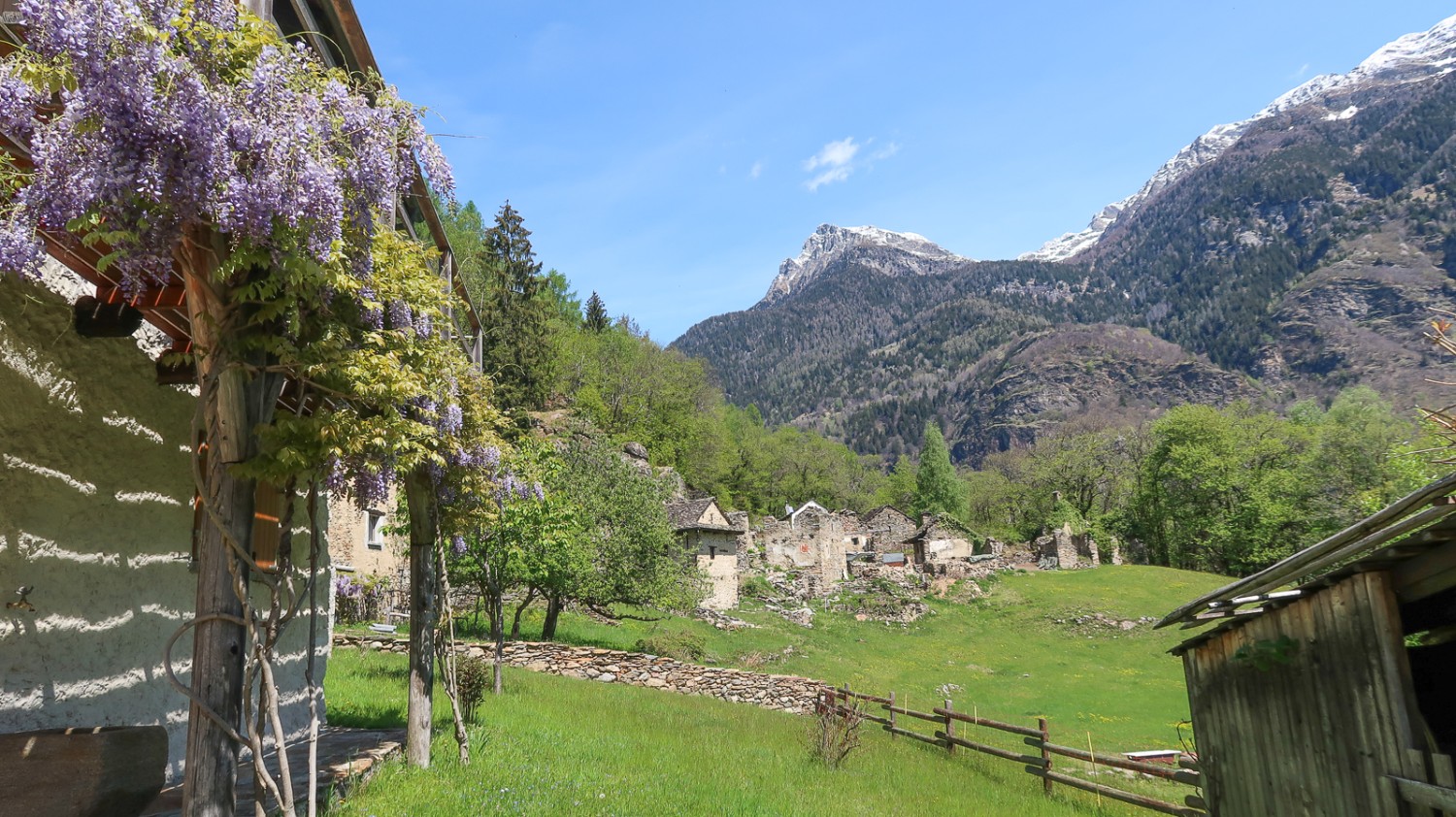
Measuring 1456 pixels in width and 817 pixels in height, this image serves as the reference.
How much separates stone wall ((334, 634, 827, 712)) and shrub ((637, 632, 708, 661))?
304 cm

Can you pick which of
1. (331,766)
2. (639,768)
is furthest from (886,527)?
(331,766)

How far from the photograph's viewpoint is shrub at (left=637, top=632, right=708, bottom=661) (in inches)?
990

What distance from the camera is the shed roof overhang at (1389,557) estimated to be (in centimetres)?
427

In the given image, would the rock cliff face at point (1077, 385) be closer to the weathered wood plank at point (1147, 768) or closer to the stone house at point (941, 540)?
the stone house at point (941, 540)

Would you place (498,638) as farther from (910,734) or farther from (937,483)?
(937,483)

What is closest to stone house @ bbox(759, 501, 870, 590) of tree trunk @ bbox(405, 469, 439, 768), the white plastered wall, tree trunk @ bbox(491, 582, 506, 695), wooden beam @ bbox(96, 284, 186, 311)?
tree trunk @ bbox(491, 582, 506, 695)

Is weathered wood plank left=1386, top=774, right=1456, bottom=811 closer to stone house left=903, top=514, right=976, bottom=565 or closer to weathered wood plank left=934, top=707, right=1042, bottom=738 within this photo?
weathered wood plank left=934, top=707, right=1042, bottom=738

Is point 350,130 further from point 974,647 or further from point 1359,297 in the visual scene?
point 1359,297

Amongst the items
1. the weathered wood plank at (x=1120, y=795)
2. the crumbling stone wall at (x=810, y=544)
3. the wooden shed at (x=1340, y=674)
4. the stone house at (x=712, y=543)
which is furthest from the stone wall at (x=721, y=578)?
the wooden shed at (x=1340, y=674)

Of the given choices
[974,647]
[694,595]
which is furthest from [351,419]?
[974,647]

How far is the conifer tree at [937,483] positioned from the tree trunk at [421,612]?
252ft

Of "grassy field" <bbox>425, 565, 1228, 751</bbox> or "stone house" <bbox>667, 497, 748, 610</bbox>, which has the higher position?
"stone house" <bbox>667, 497, 748, 610</bbox>

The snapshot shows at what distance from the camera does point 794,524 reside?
53188mm

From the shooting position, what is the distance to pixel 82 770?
480 cm
